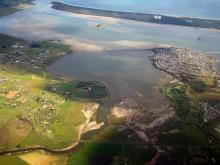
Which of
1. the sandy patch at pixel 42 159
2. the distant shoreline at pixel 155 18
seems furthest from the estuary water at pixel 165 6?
the sandy patch at pixel 42 159

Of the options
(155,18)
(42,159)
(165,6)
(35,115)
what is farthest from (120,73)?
(165,6)

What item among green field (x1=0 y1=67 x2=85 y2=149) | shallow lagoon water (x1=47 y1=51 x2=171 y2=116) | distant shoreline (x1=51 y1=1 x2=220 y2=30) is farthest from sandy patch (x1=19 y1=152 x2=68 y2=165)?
distant shoreline (x1=51 y1=1 x2=220 y2=30)

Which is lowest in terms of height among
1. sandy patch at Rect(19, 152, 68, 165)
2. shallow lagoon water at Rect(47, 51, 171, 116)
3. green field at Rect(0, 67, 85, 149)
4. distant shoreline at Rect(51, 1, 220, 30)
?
sandy patch at Rect(19, 152, 68, 165)

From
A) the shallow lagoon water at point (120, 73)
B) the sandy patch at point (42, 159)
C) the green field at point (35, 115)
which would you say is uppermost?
the shallow lagoon water at point (120, 73)

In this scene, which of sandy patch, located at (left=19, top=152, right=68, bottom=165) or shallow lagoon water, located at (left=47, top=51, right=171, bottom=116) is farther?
shallow lagoon water, located at (left=47, top=51, right=171, bottom=116)

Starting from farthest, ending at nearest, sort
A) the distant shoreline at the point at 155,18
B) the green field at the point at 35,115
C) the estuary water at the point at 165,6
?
1. the estuary water at the point at 165,6
2. the distant shoreline at the point at 155,18
3. the green field at the point at 35,115

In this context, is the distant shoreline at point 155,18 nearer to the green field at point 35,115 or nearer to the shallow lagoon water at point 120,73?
the shallow lagoon water at point 120,73


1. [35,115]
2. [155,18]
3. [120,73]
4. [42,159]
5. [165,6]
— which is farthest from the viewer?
[165,6]

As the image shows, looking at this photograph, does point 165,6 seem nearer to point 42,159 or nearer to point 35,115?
point 35,115

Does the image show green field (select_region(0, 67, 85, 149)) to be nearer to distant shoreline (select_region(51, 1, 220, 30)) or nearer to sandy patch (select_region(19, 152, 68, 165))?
sandy patch (select_region(19, 152, 68, 165))

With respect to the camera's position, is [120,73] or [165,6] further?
[165,6]

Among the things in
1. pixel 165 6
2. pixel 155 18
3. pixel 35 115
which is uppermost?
pixel 165 6
